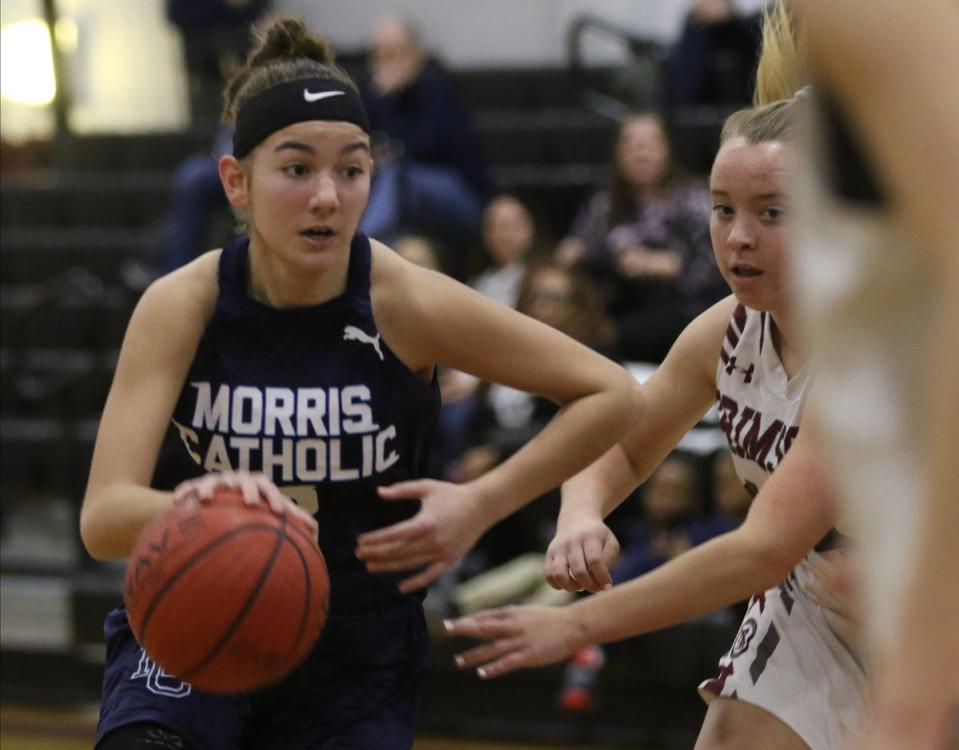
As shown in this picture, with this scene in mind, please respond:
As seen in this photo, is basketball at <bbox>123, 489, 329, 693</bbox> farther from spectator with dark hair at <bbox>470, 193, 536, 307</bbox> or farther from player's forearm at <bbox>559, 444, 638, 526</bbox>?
spectator with dark hair at <bbox>470, 193, 536, 307</bbox>

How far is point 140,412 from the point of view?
303 centimetres

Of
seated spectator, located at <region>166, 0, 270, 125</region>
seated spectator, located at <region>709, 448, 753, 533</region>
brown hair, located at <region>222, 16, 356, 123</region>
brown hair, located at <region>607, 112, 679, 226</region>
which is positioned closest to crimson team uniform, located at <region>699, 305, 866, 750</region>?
brown hair, located at <region>222, 16, 356, 123</region>

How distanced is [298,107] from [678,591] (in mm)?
1212

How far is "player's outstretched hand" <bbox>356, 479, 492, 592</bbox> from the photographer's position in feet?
9.41

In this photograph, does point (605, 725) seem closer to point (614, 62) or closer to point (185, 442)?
point (185, 442)

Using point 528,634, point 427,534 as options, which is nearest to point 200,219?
point 427,534

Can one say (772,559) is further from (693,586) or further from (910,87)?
(910,87)

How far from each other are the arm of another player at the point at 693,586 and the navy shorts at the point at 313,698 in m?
0.52

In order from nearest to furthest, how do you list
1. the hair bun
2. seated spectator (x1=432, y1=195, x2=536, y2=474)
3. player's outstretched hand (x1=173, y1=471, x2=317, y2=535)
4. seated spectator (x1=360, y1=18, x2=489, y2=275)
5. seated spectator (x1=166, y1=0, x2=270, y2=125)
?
player's outstretched hand (x1=173, y1=471, x2=317, y2=535)
the hair bun
seated spectator (x1=432, y1=195, x2=536, y2=474)
seated spectator (x1=360, y1=18, x2=489, y2=275)
seated spectator (x1=166, y1=0, x2=270, y2=125)

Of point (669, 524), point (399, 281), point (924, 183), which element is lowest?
point (669, 524)

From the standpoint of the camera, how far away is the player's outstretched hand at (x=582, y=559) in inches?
117

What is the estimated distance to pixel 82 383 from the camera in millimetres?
8391

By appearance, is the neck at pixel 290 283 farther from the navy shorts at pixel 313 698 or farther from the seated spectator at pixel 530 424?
the seated spectator at pixel 530 424

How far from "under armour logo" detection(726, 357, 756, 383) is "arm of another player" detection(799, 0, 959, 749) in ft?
6.44
